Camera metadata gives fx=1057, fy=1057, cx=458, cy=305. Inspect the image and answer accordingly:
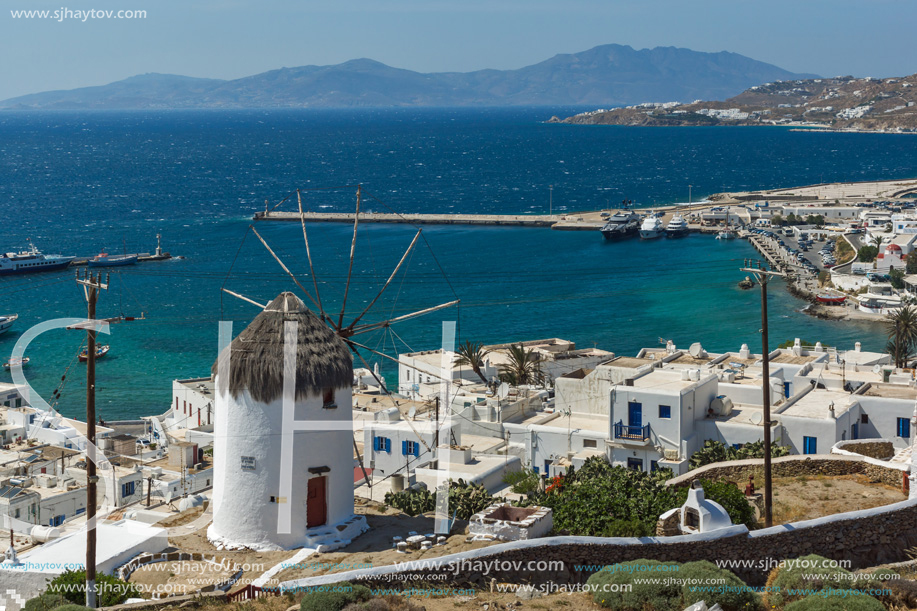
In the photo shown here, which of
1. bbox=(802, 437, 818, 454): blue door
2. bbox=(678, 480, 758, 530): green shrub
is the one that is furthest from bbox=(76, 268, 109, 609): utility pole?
bbox=(802, 437, 818, 454): blue door

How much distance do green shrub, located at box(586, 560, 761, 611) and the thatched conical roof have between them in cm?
641

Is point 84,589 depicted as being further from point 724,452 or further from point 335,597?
point 724,452

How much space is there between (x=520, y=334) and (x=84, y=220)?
92347mm

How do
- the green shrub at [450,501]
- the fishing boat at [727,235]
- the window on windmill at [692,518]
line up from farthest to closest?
the fishing boat at [727,235] < the green shrub at [450,501] < the window on windmill at [692,518]

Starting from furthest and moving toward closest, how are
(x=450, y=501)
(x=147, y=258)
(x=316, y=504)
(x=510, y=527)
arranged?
(x=147, y=258)
(x=450, y=501)
(x=316, y=504)
(x=510, y=527)

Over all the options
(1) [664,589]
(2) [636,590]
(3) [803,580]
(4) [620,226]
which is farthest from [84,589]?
(4) [620,226]

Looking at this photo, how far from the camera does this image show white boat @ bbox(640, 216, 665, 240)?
450 ft

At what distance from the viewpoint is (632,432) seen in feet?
107

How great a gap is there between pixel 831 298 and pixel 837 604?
80400mm

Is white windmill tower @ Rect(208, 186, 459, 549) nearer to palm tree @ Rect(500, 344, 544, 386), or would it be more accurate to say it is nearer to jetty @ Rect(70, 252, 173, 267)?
palm tree @ Rect(500, 344, 544, 386)

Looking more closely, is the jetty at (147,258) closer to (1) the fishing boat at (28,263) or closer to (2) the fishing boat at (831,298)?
(1) the fishing boat at (28,263)

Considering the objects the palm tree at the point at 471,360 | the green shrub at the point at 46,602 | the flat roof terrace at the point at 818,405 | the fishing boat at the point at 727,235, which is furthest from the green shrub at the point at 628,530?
the fishing boat at the point at 727,235

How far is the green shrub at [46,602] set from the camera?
56.0 ft

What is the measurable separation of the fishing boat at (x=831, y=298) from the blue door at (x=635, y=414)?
64329 millimetres
